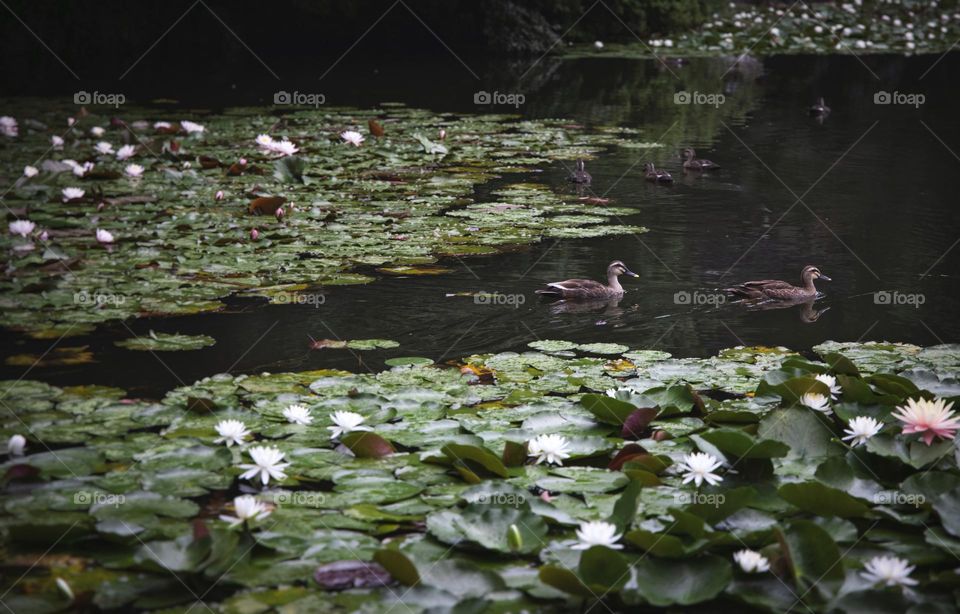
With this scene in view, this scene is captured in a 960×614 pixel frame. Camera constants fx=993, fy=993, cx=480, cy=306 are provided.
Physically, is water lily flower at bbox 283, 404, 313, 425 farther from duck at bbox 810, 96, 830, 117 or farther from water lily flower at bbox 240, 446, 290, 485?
duck at bbox 810, 96, 830, 117

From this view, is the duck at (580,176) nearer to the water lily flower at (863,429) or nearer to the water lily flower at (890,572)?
the water lily flower at (863,429)

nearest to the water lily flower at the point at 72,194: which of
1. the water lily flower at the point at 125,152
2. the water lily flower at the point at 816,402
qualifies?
the water lily flower at the point at 125,152

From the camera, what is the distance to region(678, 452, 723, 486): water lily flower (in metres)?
2.72

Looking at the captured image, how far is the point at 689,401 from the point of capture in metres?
3.39

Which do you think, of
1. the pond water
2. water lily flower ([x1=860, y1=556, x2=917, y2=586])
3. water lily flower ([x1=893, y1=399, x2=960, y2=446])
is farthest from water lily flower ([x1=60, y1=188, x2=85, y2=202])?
water lily flower ([x1=860, y1=556, x2=917, y2=586])

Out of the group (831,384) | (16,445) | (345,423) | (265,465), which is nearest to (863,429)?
(831,384)

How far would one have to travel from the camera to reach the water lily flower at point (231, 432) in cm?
300

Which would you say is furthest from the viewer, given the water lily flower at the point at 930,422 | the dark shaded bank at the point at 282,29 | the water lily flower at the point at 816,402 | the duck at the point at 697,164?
the dark shaded bank at the point at 282,29

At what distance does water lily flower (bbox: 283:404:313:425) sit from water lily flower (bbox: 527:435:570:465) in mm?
756

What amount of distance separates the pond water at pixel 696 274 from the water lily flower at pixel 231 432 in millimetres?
789

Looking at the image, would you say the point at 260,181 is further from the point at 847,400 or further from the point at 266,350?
the point at 847,400

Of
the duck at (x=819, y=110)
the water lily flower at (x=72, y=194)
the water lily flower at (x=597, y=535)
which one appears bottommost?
the water lily flower at (x=597, y=535)

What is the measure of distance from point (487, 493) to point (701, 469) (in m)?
0.59

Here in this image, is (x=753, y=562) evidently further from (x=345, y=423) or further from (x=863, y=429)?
(x=345, y=423)
